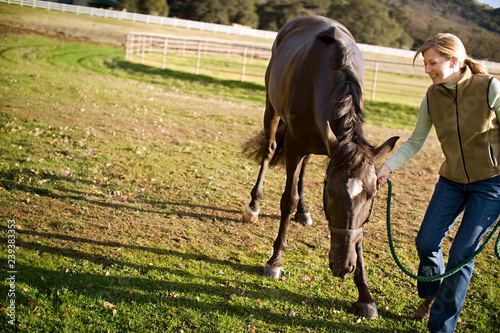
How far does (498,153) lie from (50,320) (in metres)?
3.33

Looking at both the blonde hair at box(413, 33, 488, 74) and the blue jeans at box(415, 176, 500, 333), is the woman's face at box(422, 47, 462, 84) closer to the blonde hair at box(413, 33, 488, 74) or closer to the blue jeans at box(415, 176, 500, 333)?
the blonde hair at box(413, 33, 488, 74)

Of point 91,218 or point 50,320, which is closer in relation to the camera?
point 50,320

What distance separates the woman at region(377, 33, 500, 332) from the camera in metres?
2.53

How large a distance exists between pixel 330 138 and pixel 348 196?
0.41 meters

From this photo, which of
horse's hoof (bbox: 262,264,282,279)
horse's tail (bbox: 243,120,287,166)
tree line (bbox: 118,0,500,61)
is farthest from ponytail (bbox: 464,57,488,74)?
tree line (bbox: 118,0,500,61)

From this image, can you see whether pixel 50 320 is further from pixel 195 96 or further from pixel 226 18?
pixel 226 18

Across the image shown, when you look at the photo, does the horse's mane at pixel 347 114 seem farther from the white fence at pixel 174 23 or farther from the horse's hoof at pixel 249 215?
the white fence at pixel 174 23

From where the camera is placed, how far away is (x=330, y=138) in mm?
2500

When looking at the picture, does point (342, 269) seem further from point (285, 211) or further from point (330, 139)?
point (285, 211)

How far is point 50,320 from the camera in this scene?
2.62 metres

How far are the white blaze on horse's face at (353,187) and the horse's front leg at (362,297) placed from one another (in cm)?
84

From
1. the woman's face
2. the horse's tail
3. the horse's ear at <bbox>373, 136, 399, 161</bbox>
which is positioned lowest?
the horse's tail

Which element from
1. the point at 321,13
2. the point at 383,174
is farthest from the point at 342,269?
the point at 321,13

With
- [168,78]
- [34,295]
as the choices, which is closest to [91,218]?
[34,295]
